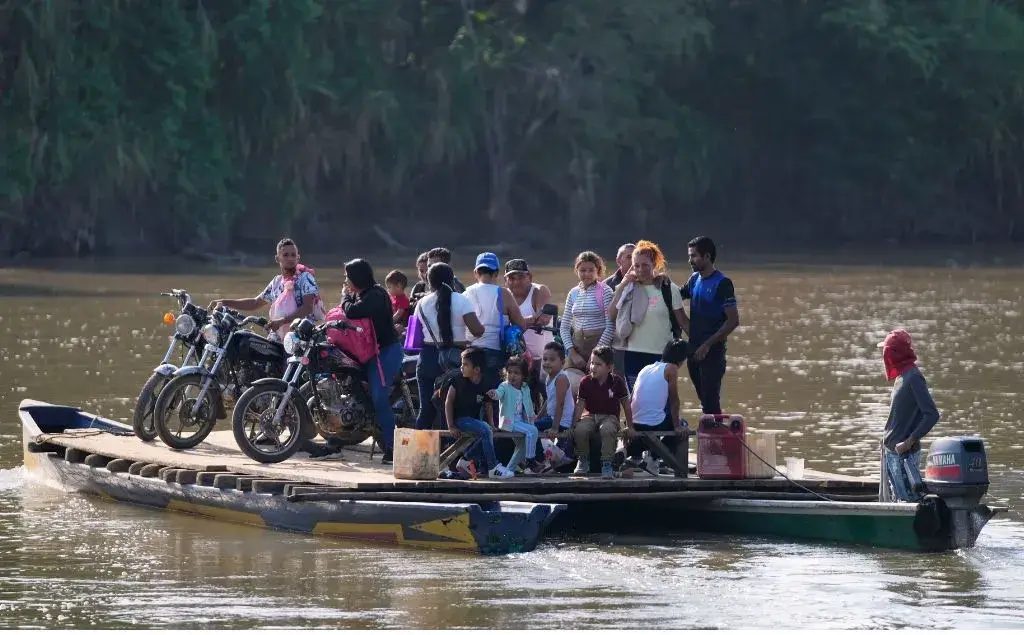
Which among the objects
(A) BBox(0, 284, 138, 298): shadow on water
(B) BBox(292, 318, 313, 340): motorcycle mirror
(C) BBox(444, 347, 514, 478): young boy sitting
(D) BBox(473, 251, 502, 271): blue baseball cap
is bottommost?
(C) BBox(444, 347, 514, 478): young boy sitting

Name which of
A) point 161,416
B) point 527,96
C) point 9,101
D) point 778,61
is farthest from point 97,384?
point 778,61

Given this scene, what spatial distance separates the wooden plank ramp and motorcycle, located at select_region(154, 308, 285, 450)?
0.89 feet

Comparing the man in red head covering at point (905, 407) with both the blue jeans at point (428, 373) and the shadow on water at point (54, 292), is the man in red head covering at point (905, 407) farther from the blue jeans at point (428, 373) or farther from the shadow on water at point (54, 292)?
the shadow on water at point (54, 292)

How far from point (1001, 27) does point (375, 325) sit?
5192 centimetres

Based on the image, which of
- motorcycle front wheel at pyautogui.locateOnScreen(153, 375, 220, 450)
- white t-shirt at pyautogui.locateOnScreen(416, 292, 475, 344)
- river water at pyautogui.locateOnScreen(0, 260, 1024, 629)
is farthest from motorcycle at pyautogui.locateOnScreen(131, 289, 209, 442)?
white t-shirt at pyautogui.locateOnScreen(416, 292, 475, 344)

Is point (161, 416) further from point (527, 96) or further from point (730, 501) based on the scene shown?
point (527, 96)

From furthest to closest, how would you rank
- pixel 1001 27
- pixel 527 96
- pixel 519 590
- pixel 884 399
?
pixel 1001 27 < pixel 527 96 < pixel 884 399 < pixel 519 590

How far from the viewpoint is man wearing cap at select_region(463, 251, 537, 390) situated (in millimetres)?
14008

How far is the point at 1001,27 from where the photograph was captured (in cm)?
6331

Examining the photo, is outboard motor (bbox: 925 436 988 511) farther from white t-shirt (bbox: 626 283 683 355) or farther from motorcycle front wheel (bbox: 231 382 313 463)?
motorcycle front wheel (bbox: 231 382 313 463)

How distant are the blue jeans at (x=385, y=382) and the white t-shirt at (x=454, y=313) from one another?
44 centimetres

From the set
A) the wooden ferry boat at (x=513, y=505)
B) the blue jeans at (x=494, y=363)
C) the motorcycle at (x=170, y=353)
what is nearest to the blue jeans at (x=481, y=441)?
the wooden ferry boat at (x=513, y=505)

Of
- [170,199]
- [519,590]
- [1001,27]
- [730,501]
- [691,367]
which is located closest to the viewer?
[519,590]

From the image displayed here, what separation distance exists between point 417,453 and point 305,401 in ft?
4.53
